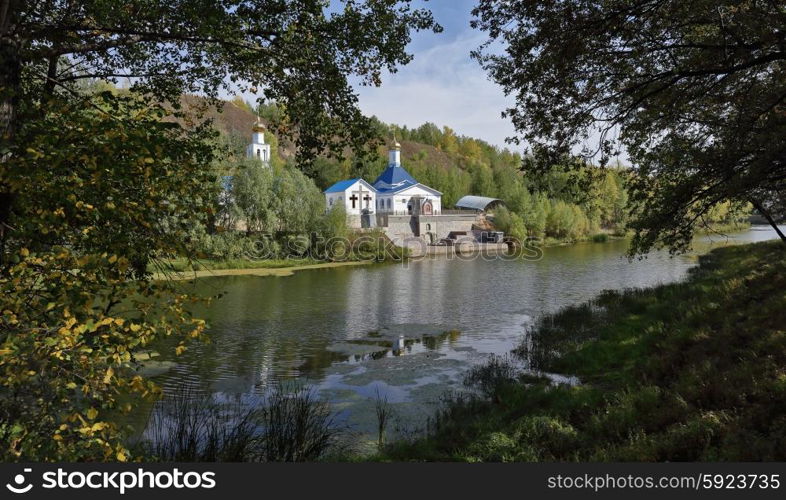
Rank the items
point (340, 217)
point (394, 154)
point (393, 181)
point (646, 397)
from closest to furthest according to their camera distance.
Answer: point (646, 397) → point (340, 217) → point (393, 181) → point (394, 154)

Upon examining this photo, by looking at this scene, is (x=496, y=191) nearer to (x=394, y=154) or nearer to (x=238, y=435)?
(x=394, y=154)

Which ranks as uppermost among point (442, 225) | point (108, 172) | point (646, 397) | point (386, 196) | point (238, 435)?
point (386, 196)

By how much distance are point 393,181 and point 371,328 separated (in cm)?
6414

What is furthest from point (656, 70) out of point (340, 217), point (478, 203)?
point (478, 203)

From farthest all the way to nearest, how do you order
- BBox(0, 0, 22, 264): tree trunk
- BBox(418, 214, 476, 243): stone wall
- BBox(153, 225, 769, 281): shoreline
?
BBox(418, 214, 476, 243): stone wall → BBox(153, 225, 769, 281): shoreline → BBox(0, 0, 22, 264): tree trunk

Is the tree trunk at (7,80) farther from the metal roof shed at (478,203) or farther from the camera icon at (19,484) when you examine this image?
the metal roof shed at (478,203)

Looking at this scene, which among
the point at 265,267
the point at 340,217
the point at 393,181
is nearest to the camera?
the point at 265,267

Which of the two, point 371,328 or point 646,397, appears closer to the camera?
point 646,397

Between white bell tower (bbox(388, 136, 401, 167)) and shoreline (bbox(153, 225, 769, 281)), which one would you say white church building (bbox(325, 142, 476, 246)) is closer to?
white bell tower (bbox(388, 136, 401, 167))

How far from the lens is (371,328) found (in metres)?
21.9

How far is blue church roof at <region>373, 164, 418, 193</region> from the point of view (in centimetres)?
8246

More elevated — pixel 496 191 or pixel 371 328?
pixel 496 191

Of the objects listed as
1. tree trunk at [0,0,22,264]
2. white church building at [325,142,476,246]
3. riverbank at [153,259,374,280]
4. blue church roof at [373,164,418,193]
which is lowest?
riverbank at [153,259,374,280]

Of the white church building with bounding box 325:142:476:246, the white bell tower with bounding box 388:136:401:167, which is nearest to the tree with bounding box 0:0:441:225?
the white church building with bounding box 325:142:476:246
